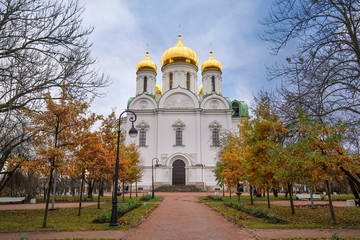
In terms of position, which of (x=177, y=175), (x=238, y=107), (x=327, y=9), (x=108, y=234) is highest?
(x=238, y=107)

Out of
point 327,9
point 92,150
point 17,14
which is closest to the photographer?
point 327,9

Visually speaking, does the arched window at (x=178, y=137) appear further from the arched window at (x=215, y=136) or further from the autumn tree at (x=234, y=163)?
the autumn tree at (x=234, y=163)

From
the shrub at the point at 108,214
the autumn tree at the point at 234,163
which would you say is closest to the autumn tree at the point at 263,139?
the autumn tree at the point at 234,163

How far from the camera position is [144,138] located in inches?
1656

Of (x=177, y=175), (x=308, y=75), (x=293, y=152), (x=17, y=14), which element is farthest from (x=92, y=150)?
(x=177, y=175)

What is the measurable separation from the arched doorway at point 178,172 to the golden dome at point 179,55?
16.9m

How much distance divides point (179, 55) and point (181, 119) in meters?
11.1

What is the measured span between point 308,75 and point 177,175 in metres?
32.0

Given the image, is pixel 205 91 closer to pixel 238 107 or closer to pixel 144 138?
pixel 238 107

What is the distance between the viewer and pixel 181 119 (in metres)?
42.6

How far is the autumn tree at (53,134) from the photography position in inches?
417

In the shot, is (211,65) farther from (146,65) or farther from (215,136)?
(215,136)

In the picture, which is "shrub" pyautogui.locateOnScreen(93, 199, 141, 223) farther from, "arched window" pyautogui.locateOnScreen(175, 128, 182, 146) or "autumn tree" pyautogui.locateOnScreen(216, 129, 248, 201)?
"arched window" pyautogui.locateOnScreen(175, 128, 182, 146)

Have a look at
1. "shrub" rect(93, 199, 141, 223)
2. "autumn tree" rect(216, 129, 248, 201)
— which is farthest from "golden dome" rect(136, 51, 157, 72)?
"shrub" rect(93, 199, 141, 223)
